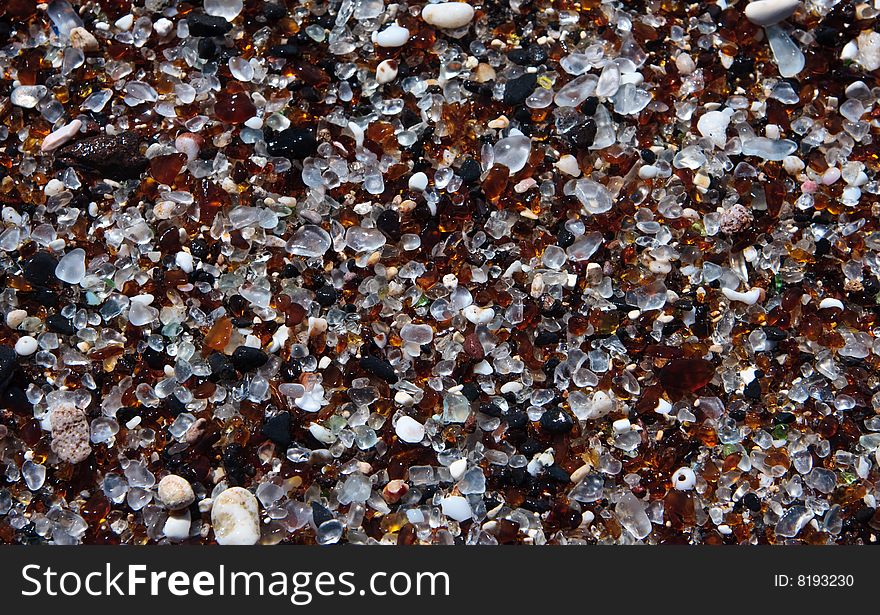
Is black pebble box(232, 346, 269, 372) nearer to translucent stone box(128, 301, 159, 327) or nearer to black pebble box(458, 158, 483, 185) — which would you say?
translucent stone box(128, 301, 159, 327)

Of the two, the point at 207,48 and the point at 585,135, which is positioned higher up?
Result: the point at 207,48

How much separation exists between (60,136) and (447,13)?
748mm

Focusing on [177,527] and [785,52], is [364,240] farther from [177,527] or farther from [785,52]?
[785,52]

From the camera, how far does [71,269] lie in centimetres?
142

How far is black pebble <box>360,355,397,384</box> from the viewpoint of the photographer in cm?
140

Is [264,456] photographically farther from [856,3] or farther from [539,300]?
[856,3]

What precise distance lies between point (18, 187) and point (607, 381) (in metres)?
1.14

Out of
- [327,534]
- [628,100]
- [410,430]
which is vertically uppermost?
[628,100]

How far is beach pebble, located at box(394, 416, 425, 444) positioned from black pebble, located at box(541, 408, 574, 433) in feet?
0.72

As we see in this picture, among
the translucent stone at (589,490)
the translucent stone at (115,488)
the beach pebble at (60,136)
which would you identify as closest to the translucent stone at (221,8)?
the beach pebble at (60,136)

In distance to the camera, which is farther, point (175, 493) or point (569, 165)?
point (569, 165)

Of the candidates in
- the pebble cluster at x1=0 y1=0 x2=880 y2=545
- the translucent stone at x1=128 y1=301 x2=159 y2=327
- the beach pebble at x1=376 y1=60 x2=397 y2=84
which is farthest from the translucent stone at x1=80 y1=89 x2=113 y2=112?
the beach pebble at x1=376 y1=60 x2=397 y2=84

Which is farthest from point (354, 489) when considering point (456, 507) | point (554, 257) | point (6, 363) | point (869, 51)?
point (869, 51)

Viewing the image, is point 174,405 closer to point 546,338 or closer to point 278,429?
point 278,429
